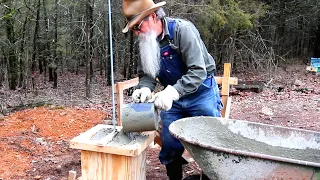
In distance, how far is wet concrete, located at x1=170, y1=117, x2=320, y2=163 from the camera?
271cm

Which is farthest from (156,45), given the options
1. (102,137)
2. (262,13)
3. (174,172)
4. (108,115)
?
(262,13)

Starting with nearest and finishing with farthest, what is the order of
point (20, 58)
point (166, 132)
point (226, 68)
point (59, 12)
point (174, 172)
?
point (166, 132) → point (174, 172) → point (226, 68) → point (20, 58) → point (59, 12)

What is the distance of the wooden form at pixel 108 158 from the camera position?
2.53m

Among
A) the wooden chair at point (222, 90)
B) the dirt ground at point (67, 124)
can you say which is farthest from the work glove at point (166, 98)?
the wooden chair at point (222, 90)

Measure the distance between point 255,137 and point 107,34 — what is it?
13.3 metres

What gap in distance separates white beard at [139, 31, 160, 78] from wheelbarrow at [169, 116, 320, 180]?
485mm

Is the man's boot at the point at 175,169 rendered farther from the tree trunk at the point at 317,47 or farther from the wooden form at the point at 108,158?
A: the tree trunk at the point at 317,47

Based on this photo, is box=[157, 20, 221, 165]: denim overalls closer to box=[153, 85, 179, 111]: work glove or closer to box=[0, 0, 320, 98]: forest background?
box=[153, 85, 179, 111]: work glove

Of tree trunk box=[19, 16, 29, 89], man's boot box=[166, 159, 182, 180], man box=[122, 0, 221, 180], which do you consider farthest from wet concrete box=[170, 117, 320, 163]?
tree trunk box=[19, 16, 29, 89]

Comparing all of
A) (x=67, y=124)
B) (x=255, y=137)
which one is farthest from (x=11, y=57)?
(x=255, y=137)

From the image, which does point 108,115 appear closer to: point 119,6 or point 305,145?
point 305,145

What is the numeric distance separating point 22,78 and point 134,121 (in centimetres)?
1477

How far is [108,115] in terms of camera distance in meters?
6.81

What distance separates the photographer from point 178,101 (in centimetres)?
295
